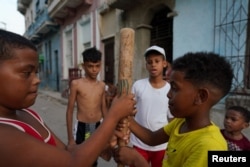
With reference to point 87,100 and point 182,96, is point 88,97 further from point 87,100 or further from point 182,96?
point 182,96

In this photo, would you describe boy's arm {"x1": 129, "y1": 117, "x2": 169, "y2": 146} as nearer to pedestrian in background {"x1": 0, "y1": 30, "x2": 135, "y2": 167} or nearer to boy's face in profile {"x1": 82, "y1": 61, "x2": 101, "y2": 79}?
pedestrian in background {"x1": 0, "y1": 30, "x2": 135, "y2": 167}

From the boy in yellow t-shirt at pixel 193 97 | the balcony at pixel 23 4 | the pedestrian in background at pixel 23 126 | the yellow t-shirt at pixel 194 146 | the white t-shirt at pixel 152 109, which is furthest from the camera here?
the balcony at pixel 23 4

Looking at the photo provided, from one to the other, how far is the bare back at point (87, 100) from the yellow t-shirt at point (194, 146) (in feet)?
5.45

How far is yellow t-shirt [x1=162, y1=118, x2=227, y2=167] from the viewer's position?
3.51ft

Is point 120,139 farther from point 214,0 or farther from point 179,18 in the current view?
point 179,18

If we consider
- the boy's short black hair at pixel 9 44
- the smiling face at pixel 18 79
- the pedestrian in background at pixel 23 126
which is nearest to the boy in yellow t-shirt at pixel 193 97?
the pedestrian in background at pixel 23 126

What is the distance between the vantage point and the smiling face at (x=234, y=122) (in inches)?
98.2

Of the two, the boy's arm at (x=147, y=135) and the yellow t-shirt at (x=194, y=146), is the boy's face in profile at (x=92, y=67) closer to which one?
the boy's arm at (x=147, y=135)

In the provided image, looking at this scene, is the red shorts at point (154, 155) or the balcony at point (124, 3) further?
the balcony at point (124, 3)

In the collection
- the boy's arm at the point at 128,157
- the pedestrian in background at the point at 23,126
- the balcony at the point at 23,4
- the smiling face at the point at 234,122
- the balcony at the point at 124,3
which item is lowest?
the smiling face at the point at 234,122

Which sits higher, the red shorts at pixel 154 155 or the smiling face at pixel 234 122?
the smiling face at pixel 234 122

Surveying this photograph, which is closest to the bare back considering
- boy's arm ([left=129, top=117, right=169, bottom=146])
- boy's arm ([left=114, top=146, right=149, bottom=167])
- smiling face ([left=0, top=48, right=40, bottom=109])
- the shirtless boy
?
the shirtless boy

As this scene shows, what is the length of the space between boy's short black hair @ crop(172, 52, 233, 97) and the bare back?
1760 mm

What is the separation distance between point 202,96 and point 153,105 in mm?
Answer: 1146
